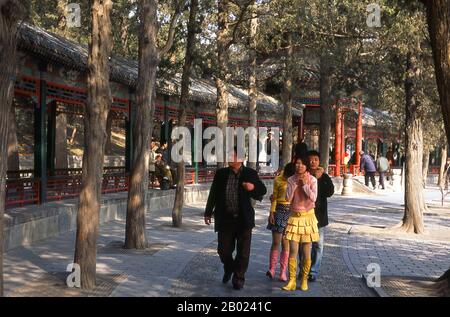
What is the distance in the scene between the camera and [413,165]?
14.2 m

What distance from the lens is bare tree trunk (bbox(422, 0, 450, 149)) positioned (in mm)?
7484

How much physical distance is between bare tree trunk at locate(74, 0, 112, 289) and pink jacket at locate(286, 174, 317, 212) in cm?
238

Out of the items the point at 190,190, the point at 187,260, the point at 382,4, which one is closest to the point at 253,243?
the point at 187,260

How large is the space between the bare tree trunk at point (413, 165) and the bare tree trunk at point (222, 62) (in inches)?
182

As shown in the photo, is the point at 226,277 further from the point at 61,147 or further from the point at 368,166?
the point at 368,166

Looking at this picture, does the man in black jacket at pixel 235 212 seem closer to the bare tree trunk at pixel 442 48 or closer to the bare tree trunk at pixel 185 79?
the bare tree trunk at pixel 442 48

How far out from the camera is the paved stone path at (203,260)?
808 cm

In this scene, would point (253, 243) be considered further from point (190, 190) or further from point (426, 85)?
point (190, 190)

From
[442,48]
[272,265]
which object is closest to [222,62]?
[272,265]

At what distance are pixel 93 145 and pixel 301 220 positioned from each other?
2707mm

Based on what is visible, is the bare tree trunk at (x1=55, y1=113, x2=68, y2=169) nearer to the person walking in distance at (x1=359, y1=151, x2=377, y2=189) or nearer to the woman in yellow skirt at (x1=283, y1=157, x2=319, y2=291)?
the person walking in distance at (x1=359, y1=151, x2=377, y2=189)

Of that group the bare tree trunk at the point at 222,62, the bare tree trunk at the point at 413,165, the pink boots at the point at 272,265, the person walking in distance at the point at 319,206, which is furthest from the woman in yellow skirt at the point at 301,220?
the bare tree trunk at the point at 222,62

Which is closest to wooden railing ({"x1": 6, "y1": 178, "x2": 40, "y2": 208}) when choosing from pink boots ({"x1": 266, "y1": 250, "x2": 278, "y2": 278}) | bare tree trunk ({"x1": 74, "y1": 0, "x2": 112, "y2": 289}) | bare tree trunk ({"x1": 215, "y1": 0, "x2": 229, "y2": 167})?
bare tree trunk ({"x1": 215, "y1": 0, "x2": 229, "y2": 167})

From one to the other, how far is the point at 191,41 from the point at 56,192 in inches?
188
